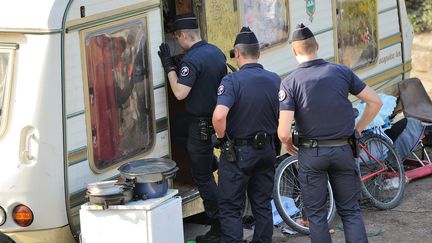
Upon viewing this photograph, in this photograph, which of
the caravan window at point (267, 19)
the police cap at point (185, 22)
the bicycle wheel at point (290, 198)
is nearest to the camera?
the police cap at point (185, 22)

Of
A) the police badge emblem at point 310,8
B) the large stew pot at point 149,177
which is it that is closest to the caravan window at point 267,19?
the police badge emblem at point 310,8

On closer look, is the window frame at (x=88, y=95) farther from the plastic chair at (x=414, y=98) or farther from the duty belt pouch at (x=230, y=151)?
the plastic chair at (x=414, y=98)

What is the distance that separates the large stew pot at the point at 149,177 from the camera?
592 cm

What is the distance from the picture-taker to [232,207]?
6586mm

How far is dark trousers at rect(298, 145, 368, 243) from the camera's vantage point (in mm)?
6109

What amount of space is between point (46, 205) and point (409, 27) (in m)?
5.87

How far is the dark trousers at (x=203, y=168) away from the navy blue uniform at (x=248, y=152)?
0.90 feet

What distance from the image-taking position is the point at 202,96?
22.1 ft

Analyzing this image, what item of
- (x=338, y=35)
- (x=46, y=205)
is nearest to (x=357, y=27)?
(x=338, y=35)

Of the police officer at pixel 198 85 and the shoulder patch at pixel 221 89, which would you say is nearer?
the shoulder patch at pixel 221 89

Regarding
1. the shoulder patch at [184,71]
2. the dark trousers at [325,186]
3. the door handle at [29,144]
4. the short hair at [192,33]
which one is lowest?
the dark trousers at [325,186]

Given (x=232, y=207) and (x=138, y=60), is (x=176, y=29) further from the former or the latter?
(x=232, y=207)

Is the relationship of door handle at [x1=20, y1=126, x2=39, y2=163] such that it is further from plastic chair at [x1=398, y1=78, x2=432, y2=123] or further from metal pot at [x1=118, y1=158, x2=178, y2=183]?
plastic chair at [x1=398, y1=78, x2=432, y2=123]

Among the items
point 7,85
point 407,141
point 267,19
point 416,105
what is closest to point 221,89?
point 7,85
